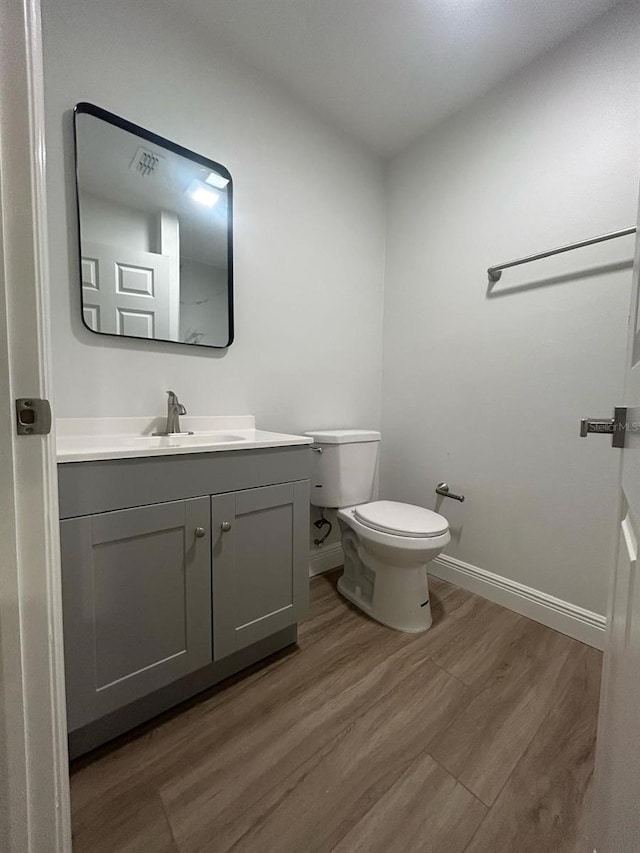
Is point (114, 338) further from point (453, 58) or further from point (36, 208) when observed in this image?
point (453, 58)

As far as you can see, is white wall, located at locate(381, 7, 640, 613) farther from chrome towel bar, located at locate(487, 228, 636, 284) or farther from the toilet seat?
the toilet seat

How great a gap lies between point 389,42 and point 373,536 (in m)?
1.99

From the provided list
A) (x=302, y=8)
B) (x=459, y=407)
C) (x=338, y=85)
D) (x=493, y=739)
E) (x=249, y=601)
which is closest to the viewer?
(x=493, y=739)

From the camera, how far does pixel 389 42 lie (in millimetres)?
1354

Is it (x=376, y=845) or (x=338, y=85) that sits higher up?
(x=338, y=85)

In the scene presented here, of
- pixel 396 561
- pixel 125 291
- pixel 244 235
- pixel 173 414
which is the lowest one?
pixel 396 561

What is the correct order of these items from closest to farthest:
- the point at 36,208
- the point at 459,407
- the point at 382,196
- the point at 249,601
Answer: the point at 36,208, the point at 249,601, the point at 459,407, the point at 382,196

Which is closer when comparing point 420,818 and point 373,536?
point 420,818

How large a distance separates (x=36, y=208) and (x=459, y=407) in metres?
1.70

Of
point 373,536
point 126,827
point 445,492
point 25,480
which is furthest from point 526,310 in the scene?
point 126,827

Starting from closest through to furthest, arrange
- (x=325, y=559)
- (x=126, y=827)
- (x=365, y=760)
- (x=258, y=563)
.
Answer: (x=126, y=827), (x=365, y=760), (x=258, y=563), (x=325, y=559)

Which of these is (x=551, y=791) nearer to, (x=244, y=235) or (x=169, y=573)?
(x=169, y=573)

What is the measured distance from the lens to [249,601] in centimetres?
113

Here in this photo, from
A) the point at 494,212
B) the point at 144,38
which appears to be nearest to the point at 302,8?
the point at 144,38
